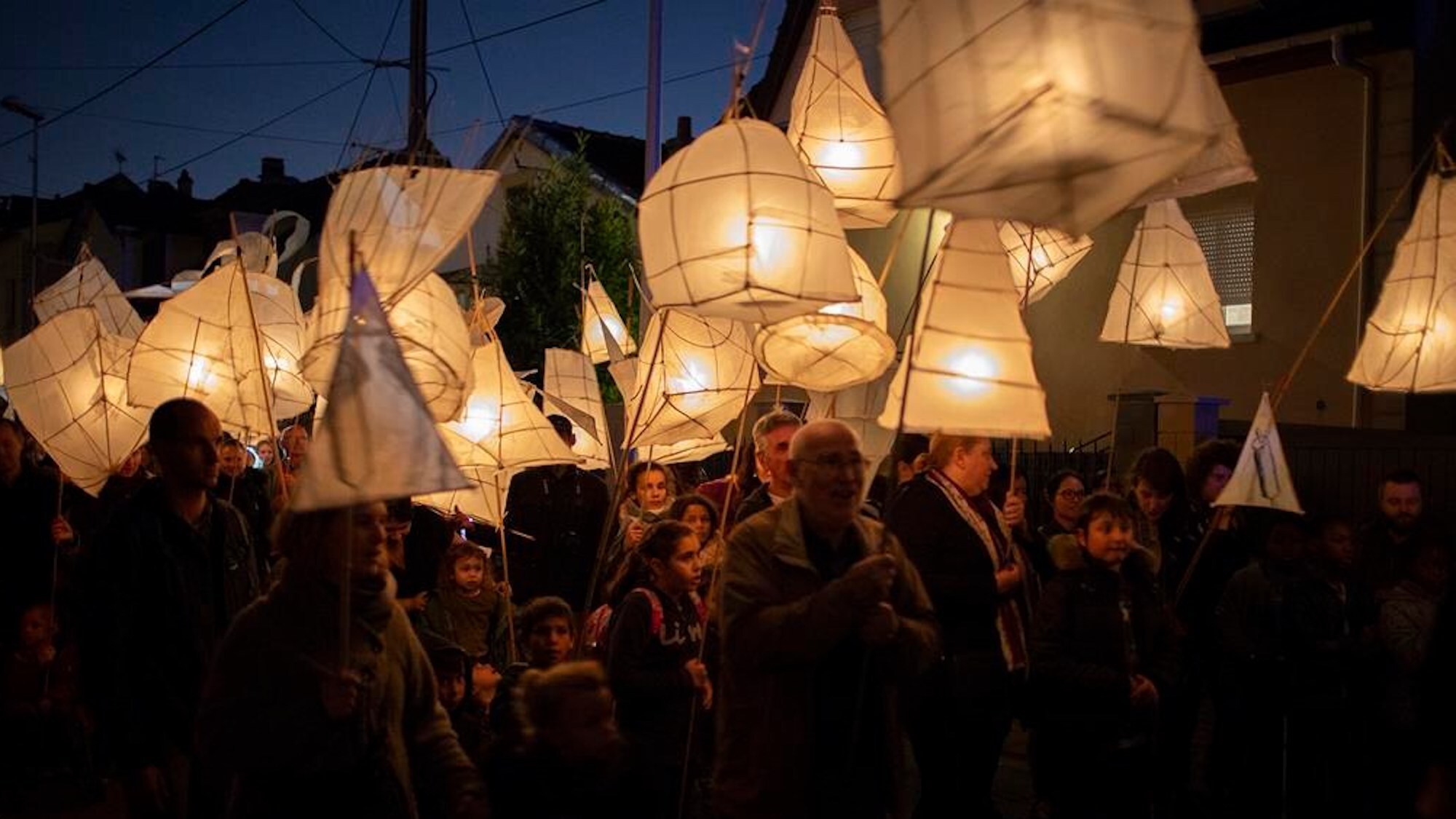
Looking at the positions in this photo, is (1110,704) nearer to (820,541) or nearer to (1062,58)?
(820,541)

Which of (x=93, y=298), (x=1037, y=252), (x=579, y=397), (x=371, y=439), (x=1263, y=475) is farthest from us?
(x=579, y=397)

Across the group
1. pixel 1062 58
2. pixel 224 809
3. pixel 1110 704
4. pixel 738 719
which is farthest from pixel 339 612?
pixel 1110 704

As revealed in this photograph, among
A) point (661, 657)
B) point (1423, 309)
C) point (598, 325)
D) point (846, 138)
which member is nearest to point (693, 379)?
point (846, 138)

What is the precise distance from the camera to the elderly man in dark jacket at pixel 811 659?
13.4 ft

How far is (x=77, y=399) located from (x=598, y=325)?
4916 mm

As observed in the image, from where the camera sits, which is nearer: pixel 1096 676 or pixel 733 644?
pixel 733 644

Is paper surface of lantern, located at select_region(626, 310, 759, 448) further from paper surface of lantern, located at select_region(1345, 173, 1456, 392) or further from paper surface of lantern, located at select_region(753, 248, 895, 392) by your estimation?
paper surface of lantern, located at select_region(1345, 173, 1456, 392)

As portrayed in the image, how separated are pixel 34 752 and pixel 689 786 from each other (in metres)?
4.23

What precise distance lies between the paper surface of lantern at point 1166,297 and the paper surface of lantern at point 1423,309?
5.25 ft

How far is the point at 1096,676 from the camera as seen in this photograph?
580 cm

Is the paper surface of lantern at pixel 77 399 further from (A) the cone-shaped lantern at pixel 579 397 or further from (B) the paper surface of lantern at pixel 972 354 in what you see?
(B) the paper surface of lantern at pixel 972 354

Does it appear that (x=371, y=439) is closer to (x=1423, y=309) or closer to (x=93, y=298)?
(x=1423, y=309)

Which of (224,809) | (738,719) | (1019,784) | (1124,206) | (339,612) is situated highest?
(1124,206)

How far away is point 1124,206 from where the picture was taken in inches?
148
